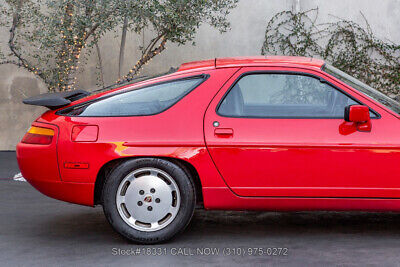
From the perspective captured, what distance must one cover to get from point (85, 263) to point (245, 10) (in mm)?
8373

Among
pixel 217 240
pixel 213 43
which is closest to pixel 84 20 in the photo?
pixel 213 43

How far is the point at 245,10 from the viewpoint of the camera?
1298 centimetres

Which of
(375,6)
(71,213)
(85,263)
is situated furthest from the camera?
(375,6)

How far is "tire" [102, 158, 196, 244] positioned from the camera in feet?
19.0

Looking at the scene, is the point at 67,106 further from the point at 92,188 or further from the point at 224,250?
the point at 224,250

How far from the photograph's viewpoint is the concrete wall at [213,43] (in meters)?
12.9

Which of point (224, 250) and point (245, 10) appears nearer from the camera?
point (224, 250)

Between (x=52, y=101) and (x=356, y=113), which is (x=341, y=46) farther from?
(x=52, y=101)

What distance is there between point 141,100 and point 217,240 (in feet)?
4.25

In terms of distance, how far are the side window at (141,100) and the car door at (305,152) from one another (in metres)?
0.33

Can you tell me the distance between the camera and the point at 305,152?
5777 mm

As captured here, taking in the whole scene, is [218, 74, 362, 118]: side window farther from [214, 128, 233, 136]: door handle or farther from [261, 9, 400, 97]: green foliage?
[261, 9, 400, 97]: green foliage

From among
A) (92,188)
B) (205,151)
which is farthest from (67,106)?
(205,151)

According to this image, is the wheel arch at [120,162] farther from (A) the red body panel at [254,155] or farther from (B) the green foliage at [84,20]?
(B) the green foliage at [84,20]
